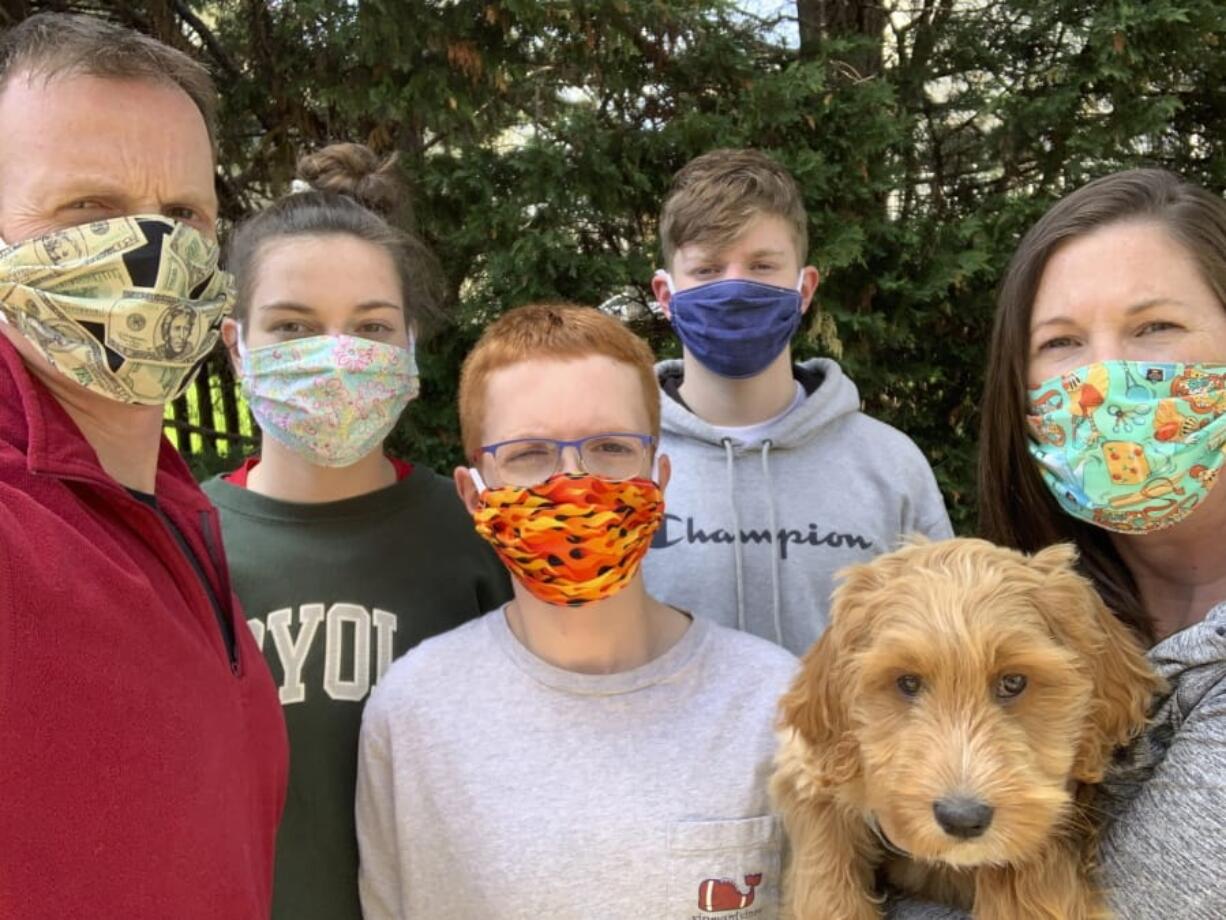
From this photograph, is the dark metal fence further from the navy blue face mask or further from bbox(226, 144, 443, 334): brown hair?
the navy blue face mask

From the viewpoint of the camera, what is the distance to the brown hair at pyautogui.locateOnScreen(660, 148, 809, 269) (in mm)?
Result: 4086

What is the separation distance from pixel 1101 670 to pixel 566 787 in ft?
4.33

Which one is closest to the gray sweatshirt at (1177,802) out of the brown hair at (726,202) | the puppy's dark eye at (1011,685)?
the puppy's dark eye at (1011,685)

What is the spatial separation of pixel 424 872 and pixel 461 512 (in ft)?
4.16

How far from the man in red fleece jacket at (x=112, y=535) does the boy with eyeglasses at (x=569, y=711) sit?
41 centimetres

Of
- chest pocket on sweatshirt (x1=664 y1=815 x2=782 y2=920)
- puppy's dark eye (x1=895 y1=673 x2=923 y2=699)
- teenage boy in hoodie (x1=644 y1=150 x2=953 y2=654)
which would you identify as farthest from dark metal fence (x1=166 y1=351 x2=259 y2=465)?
puppy's dark eye (x1=895 y1=673 x2=923 y2=699)

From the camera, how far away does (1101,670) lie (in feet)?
7.47

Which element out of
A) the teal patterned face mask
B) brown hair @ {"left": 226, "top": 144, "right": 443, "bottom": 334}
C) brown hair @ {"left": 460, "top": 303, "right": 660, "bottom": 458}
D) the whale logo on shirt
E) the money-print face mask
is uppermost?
brown hair @ {"left": 226, "top": 144, "right": 443, "bottom": 334}

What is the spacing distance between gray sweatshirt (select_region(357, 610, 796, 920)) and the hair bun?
6.23 feet

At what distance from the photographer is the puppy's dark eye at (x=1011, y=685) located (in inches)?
90.6

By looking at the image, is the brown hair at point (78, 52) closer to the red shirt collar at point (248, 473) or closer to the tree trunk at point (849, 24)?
the red shirt collar at point (248, 473)

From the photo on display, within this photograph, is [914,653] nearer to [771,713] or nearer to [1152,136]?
[771,713]

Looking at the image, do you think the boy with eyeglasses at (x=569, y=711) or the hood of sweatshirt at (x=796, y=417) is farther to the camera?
the hood of sweatshirt at (x=796, y=417)

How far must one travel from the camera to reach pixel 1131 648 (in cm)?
235
